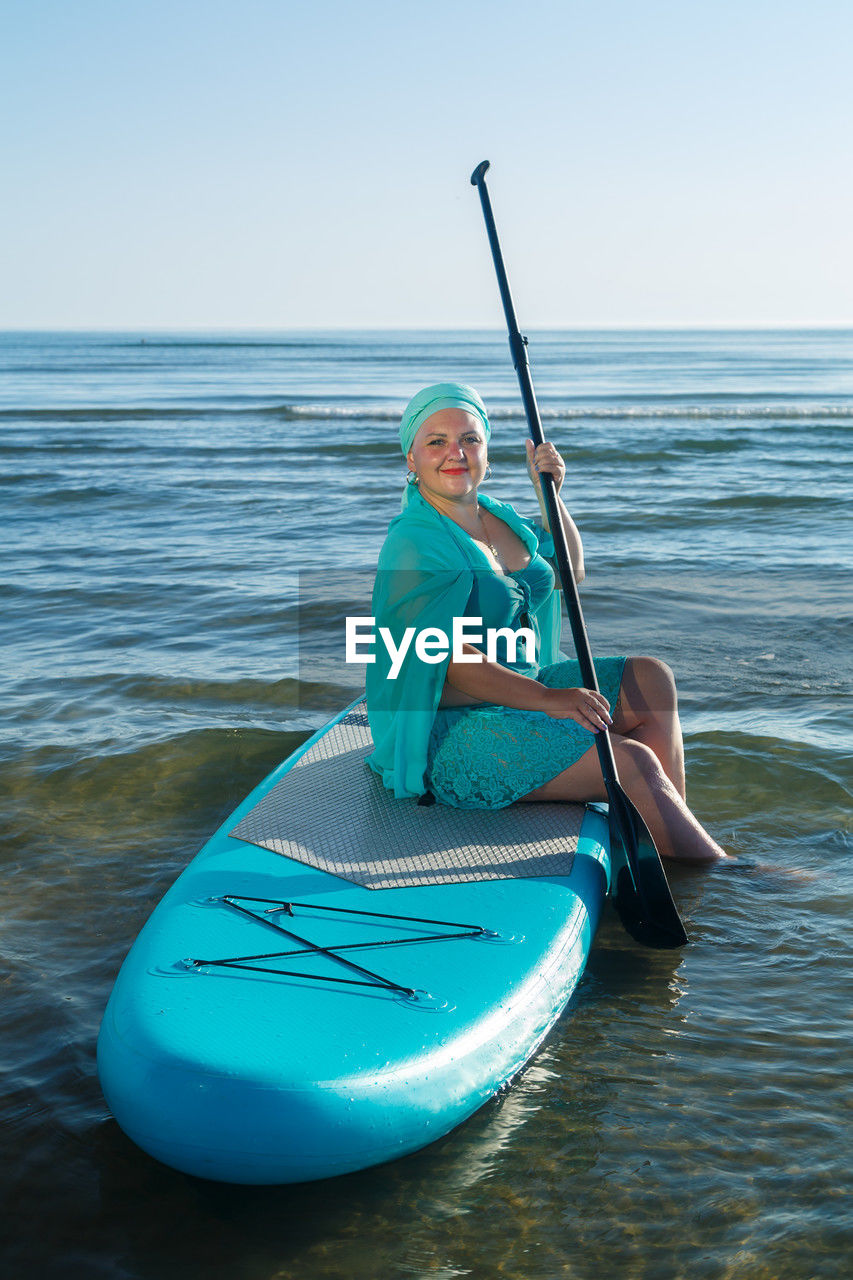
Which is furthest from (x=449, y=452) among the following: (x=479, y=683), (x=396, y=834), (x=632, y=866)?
(x=632, y=866)

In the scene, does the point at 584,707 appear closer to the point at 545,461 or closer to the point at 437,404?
the point at 545,461

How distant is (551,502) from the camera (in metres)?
3.95

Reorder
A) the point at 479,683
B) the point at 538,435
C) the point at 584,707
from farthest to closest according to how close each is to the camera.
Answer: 1. the point at 538,435
2. the point at 479,683
3. the point at 584,707

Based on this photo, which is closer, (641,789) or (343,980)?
(343,980)

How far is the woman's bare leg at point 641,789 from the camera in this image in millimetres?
3883

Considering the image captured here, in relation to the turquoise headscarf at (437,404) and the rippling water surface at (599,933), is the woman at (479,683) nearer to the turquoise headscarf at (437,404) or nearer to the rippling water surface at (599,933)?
the turquoise headscarf at (437,404)

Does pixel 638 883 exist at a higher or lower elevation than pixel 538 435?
lower

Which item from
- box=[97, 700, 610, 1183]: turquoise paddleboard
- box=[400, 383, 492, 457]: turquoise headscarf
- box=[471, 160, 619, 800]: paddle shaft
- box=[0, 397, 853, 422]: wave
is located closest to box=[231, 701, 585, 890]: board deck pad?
box=[97, 700, 610, 1183]: turquoise paddleboard

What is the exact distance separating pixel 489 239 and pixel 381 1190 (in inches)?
124

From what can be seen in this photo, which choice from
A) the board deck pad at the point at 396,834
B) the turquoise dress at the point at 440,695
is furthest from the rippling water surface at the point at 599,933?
the turquoise dress at the point at 440,695

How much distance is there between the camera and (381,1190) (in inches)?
109

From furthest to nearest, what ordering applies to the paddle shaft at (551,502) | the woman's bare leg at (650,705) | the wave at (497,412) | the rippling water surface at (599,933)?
the wave at (497,412) → the woman's bare leg at (650,705) → the paddle shaft at (551,502) → the rippling water surface at (599,933)

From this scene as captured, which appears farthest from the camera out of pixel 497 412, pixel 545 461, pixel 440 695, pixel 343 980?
pixel 497 412

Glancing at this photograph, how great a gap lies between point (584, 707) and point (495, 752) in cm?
43
